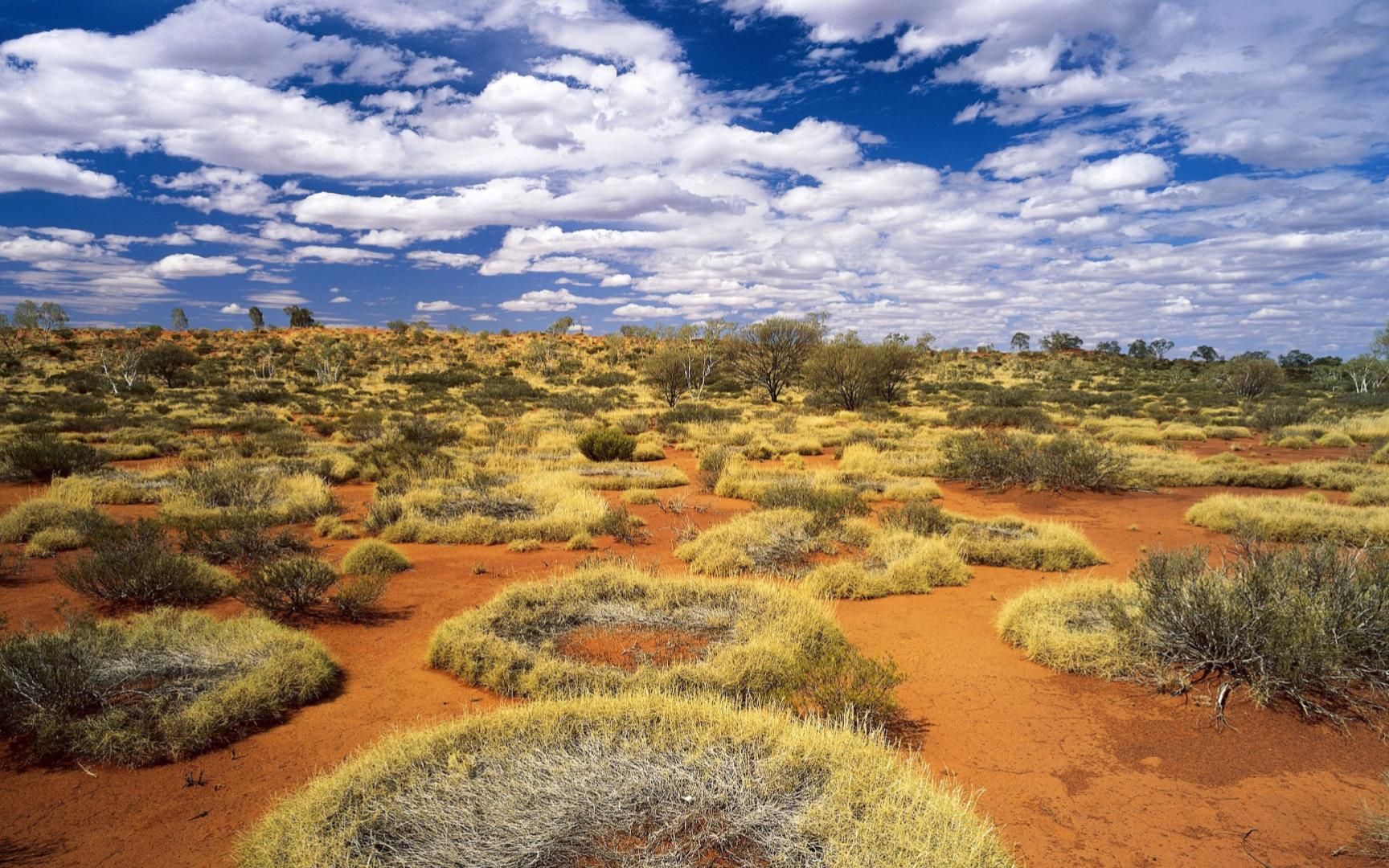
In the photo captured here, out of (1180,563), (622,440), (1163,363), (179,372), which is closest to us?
(1180,563)

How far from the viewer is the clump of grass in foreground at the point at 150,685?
200 inches

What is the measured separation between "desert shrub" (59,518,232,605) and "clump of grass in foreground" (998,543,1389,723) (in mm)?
9930

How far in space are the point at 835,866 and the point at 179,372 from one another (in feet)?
154

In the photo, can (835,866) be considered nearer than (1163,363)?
Yes

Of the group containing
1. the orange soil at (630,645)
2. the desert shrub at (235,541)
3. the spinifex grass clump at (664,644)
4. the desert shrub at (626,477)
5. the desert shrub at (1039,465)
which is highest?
the desert shrub at (1039,465)

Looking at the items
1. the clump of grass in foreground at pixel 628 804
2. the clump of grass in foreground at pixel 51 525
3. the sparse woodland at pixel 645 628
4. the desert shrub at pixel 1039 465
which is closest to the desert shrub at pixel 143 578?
the sparse woodland at pixel 645 628

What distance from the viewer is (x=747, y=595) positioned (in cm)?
818

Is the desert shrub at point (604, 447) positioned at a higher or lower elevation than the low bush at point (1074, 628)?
higher

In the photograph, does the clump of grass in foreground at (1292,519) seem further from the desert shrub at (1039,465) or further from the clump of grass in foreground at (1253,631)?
the clump of grass in foreground at (1253,631)

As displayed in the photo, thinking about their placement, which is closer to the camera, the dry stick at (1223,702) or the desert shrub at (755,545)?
the dry stick at (1223,702)

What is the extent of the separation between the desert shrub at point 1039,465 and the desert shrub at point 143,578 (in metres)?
15.6

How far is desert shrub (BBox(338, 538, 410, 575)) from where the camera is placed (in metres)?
9.56

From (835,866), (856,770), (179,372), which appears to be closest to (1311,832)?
(856,770)

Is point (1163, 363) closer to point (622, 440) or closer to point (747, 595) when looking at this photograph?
point (622, 440)
